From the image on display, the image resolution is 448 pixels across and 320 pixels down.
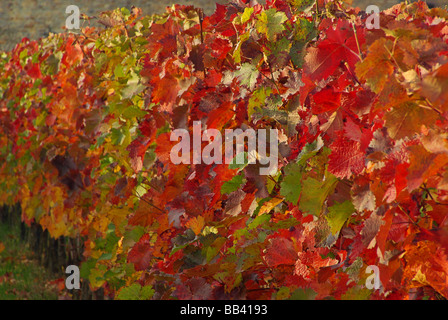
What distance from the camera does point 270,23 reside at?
6.40 feet

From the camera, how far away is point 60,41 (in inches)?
219

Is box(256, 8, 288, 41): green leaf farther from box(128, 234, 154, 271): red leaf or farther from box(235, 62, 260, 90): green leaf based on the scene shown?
box(128, 234, 154, 271): red leaf

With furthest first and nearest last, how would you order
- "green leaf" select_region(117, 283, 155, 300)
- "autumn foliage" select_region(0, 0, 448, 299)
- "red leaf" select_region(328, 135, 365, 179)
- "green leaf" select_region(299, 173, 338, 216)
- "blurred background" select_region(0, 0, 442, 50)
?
"blurred background" select_region(0, 0, 442, 50) < "green leaf" select_region(117, 283, 155, 300) < "green leaf" select_region(299, 173, 338, 216) < "red leaf" select_region(328, 135, 365, 179) < "autumn foliage" select_region(0, 0, 448, 299)

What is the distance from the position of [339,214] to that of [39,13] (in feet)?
48.5

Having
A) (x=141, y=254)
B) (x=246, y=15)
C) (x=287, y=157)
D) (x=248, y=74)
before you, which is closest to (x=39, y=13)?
(x=141, y=254)

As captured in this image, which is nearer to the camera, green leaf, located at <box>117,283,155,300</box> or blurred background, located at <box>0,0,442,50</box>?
green leaf, located at <box>117,283,155,300</box>

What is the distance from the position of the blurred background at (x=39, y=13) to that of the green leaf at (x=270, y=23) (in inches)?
438

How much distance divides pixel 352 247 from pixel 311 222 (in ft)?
0.56

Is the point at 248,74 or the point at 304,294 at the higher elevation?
the point at 248,74

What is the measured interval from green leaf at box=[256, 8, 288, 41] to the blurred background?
36.5ft

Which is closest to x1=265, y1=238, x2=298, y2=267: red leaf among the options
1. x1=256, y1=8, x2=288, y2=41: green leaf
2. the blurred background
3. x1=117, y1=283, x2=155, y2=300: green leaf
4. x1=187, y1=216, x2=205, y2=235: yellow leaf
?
x1=187, y1=216, x2=205, y2=235: yellow leaf

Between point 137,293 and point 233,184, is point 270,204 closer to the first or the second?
point 233,184

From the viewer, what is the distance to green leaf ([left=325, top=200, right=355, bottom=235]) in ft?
5.11

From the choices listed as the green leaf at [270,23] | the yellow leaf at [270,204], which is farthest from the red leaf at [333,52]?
the yellow leaf at [270,204]
